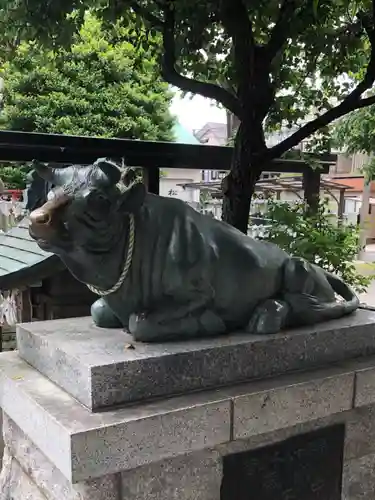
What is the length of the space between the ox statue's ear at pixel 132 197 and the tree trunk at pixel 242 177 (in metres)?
2.77

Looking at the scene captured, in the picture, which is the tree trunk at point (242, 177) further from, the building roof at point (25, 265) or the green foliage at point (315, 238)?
the building roof at point (25, 265)

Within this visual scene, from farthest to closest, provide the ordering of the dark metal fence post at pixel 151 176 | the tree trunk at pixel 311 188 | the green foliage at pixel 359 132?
1. the green foliage at pixel 359 132
2. the tree trunk at pixel 311 188
3. the dark metal fence post at pixel 151 176

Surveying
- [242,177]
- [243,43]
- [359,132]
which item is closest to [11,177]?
[359,132]

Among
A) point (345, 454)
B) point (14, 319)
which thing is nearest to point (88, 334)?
point (345, 454)

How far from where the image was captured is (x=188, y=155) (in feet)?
17.5

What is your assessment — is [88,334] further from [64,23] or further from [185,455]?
[64,23]

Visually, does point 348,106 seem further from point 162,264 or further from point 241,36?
point 162,264

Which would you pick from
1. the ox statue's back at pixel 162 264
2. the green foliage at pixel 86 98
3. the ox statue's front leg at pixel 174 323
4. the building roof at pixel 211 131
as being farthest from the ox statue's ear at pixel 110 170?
the building roof at pixel 211 131

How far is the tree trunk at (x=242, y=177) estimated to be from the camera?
4.86 meters

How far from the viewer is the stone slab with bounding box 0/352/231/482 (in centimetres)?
192

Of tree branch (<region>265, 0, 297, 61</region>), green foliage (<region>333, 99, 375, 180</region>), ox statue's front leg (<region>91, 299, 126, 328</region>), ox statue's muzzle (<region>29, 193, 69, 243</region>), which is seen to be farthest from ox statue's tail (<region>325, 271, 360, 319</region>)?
green foliage (<region>333, 99, 375, 180</region>)

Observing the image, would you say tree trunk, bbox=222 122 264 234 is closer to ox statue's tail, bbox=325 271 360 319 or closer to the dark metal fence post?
the dark metal fence post

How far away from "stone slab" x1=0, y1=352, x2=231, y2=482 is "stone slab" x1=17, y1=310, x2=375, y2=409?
73 mm

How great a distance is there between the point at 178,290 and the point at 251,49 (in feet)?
10.3
